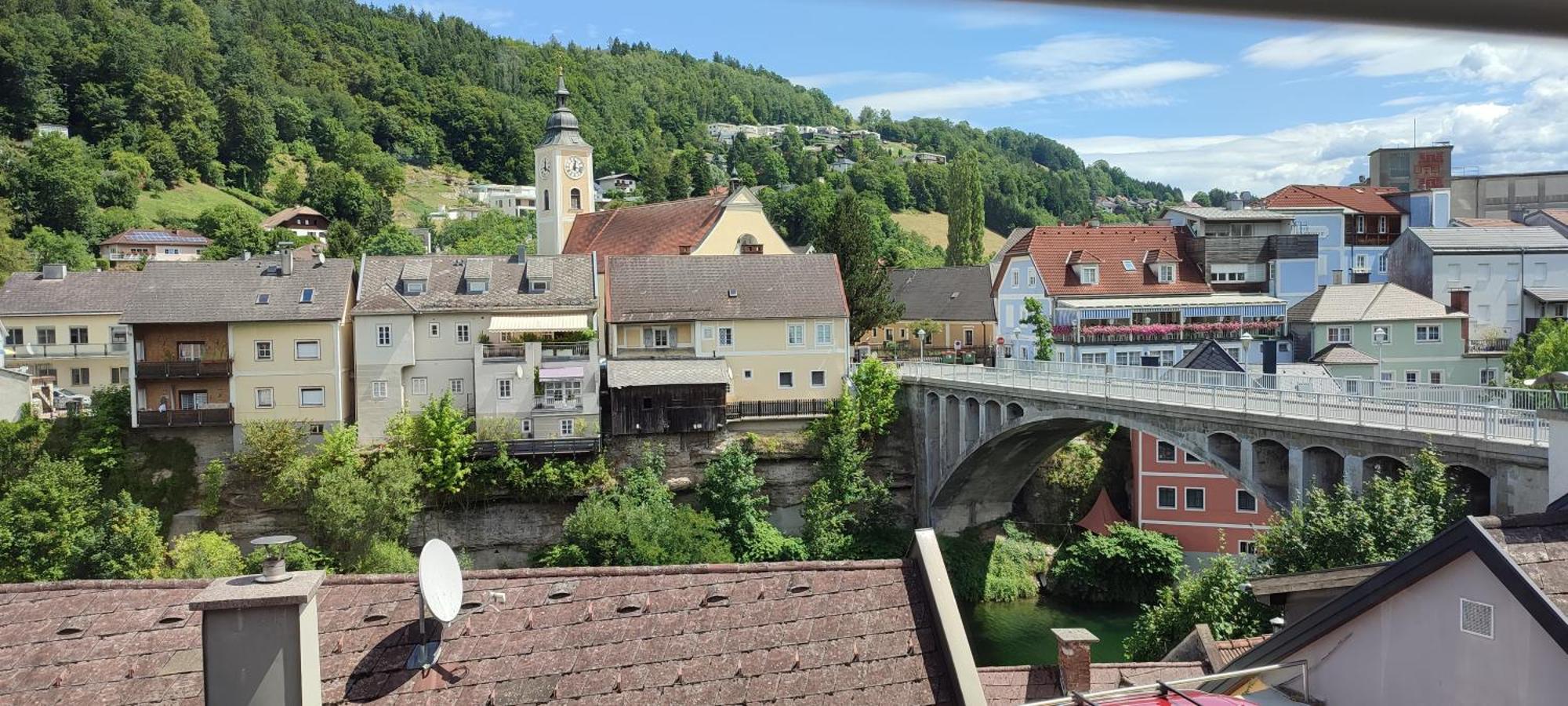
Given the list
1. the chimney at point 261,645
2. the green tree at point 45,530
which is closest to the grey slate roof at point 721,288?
the green tree at point 45,530

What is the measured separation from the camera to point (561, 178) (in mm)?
54844

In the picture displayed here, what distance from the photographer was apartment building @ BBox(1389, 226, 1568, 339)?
4066 centimetres

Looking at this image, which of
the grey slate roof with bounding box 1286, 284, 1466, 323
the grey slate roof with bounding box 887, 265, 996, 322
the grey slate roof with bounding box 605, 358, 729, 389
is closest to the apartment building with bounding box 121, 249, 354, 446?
the grey slate roof with bounding box 605, 358, 729, 389

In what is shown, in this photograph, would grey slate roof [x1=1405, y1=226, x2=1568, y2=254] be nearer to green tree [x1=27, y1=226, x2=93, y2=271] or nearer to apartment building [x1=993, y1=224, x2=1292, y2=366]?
apartment building [x1=993, y1=224, x2=1292, y2=366]

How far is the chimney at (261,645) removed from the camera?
639cm

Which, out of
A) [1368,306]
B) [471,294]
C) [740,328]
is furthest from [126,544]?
[1368,306]

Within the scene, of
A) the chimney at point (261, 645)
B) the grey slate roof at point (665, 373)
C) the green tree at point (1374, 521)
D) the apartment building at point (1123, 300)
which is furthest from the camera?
the apartment building at point (1123, 300)

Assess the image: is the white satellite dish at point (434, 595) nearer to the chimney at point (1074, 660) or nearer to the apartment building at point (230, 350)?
the chimney at point (1074, 660)

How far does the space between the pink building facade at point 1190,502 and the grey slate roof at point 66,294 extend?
3073cm

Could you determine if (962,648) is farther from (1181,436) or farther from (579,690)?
(1181,436)

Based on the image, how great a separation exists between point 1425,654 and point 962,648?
275 centimetres

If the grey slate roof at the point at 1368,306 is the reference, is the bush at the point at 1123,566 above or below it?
below

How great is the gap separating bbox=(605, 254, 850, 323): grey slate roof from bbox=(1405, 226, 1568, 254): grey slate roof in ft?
70.2

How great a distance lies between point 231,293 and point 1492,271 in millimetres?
39957
